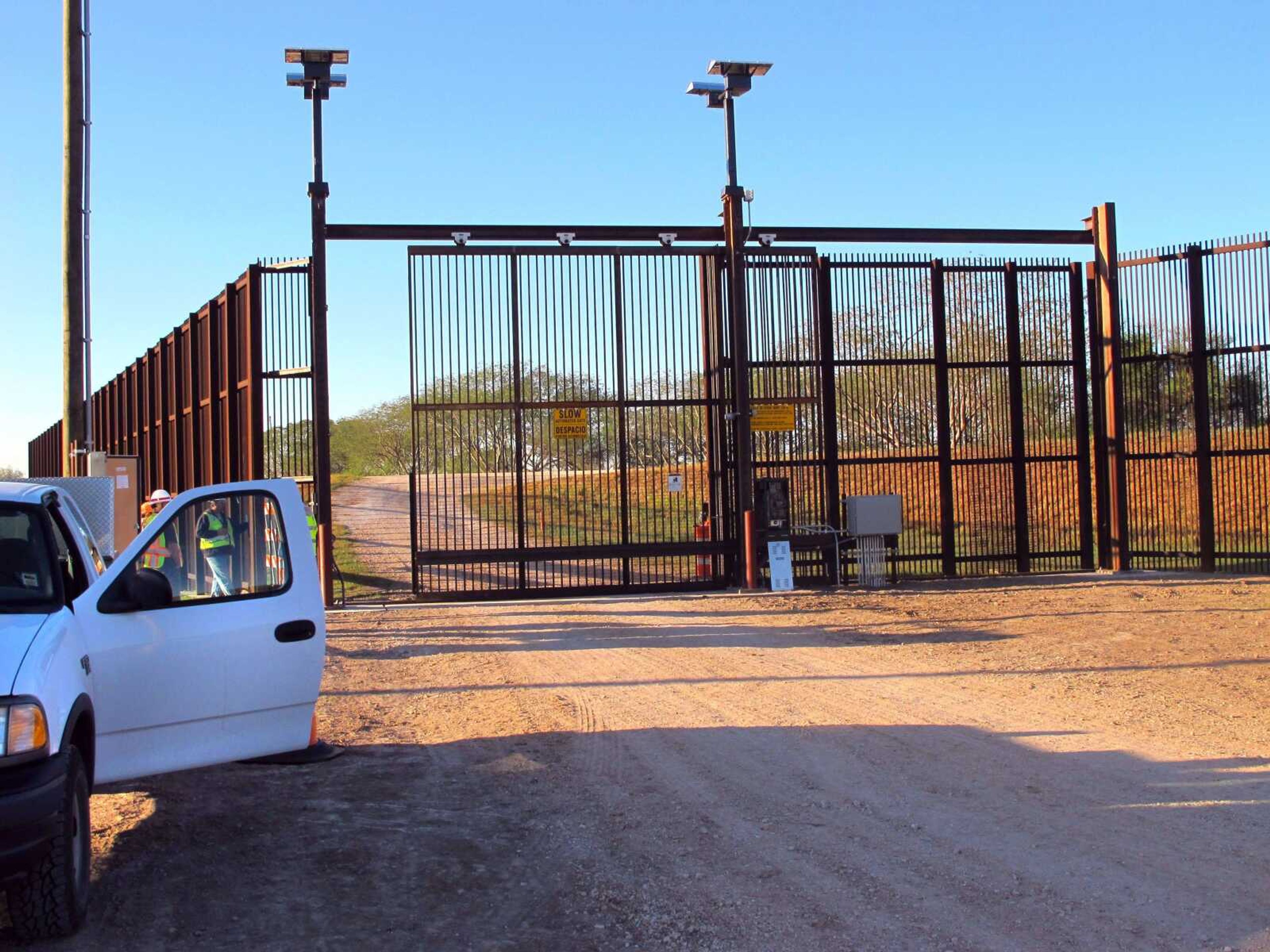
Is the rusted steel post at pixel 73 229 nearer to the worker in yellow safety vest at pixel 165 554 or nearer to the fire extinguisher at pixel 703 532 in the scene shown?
the worker in yellow safety vest at pixel 165 554

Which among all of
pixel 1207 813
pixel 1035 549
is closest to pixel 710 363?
pixel 1035 549

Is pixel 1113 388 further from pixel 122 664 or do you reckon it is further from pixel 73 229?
pixel 122 664

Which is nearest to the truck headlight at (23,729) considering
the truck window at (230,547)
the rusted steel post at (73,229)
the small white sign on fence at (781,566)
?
the truck window at (230,547)

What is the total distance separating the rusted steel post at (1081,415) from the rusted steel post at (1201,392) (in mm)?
1598

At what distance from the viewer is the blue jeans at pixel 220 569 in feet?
20.7

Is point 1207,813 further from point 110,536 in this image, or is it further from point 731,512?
point 731,512

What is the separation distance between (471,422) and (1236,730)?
1147cm

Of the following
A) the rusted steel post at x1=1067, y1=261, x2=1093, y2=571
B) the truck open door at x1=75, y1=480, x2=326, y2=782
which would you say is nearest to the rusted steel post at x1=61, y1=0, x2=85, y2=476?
the truck open door at x1=75, y1=480, x2=326, y2=782

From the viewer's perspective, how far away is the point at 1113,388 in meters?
19.1

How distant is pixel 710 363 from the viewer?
1808cm

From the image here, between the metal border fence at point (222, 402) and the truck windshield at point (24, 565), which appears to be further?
the metal border fence at point (222, 402)

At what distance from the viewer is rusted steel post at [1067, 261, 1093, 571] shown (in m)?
19.2

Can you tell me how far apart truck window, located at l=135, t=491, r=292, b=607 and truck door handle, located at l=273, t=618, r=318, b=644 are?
7.6 inches

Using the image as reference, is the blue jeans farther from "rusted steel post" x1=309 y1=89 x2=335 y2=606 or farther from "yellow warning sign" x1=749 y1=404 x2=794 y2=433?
"yellow warning sign" x1=749 y1=404 x2=794 y2=433
